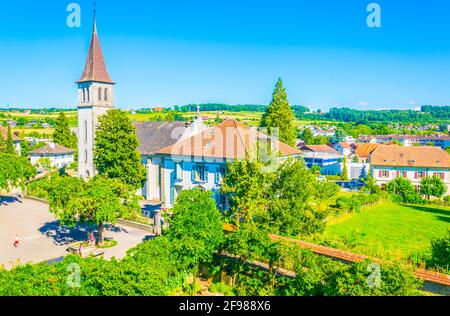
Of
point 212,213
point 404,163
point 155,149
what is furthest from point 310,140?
point 212,213

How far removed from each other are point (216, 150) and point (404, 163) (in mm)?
34301

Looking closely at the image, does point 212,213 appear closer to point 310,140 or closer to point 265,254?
point 265,254

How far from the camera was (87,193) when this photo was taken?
24.9m

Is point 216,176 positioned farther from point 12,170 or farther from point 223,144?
point 12,170

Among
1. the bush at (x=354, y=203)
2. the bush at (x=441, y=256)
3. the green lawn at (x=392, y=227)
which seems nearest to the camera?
the bush at (x=441, y=256)

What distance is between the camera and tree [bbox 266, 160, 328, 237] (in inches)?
888

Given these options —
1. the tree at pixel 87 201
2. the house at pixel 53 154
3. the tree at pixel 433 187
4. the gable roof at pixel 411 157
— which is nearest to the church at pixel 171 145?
the tree at pixel 87 201

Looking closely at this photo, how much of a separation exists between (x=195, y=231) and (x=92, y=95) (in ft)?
105

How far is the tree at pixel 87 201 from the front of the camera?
24438 mm

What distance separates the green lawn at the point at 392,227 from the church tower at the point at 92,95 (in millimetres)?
30086

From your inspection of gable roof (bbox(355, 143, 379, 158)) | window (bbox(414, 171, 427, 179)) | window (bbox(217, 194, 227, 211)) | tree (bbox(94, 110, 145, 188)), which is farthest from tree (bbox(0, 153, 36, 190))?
gable roof (bbox(355, 143, 379, 158))

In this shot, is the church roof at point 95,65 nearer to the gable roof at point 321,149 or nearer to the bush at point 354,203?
the bush at point 354,203

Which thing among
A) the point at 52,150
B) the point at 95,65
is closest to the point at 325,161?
the point at 95,65

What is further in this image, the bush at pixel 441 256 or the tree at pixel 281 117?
the tree at pixel 281 117
